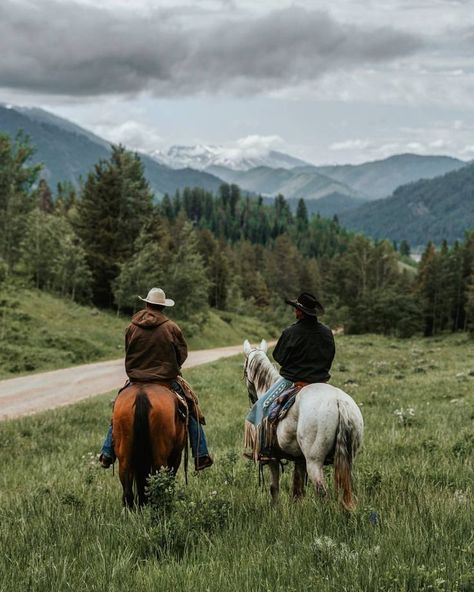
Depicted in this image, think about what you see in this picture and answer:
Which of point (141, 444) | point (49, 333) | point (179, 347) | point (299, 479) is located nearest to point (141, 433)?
point (141, 444)

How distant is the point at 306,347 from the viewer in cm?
770

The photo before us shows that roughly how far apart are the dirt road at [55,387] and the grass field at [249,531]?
10590mm

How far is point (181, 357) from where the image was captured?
27.4ft

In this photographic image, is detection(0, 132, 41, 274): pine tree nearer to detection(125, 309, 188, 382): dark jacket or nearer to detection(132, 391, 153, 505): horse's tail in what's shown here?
detection(125, 309, 188, 382): dark jacket

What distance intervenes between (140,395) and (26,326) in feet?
97.9

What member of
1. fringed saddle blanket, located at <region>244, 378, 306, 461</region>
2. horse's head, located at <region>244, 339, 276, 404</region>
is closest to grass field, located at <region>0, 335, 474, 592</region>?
fringed saddle blanket, located at <region>244, 378, 306, 461</region>

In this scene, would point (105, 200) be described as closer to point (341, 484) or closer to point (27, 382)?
point (27, 382)

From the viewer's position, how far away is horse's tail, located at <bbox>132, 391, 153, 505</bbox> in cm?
751

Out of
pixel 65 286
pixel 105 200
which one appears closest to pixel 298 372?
pixel 65 286

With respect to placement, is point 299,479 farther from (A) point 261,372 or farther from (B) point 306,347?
(B) point 306,347

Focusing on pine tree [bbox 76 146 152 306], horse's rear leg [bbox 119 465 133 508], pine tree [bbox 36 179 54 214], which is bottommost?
horse's rear leg [bbox 119 465 133 508]

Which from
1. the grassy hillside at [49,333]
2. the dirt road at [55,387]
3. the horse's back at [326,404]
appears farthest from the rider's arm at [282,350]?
the grassy hillside at [49,333]

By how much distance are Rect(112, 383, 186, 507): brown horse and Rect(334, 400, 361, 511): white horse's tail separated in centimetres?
221

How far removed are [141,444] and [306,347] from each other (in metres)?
2.46
